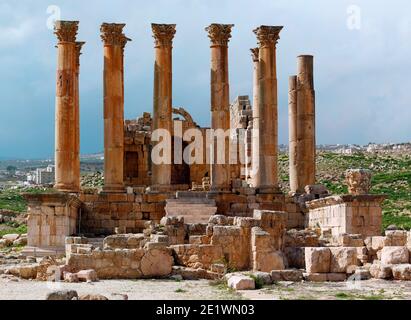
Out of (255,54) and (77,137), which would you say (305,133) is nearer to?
(255,54)

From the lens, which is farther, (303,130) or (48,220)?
(303,130)

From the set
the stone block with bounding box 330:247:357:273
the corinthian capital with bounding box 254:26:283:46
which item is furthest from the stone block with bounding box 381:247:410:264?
the corinthian capital with bounding box 254:26:283:46

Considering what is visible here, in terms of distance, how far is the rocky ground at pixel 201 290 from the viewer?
19.0 metres

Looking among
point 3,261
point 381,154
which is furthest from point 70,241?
point 381,154

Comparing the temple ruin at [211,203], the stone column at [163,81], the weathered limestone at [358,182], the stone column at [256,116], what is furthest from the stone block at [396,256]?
the stone column at [163,81]

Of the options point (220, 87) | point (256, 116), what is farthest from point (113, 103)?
point (256, 116)

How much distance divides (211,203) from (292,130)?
616cm

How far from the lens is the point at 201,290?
20672 mm

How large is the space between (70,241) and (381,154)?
60.8m

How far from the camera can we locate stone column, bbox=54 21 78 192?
35.1 metres

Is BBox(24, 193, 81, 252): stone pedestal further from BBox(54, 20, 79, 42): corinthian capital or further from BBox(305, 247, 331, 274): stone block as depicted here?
BBox(305, 247, 331, 274): stone block

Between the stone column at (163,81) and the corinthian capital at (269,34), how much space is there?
3.45 m

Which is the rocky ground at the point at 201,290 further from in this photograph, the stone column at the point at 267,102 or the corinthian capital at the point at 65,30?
the stone column at the point at 267,102
